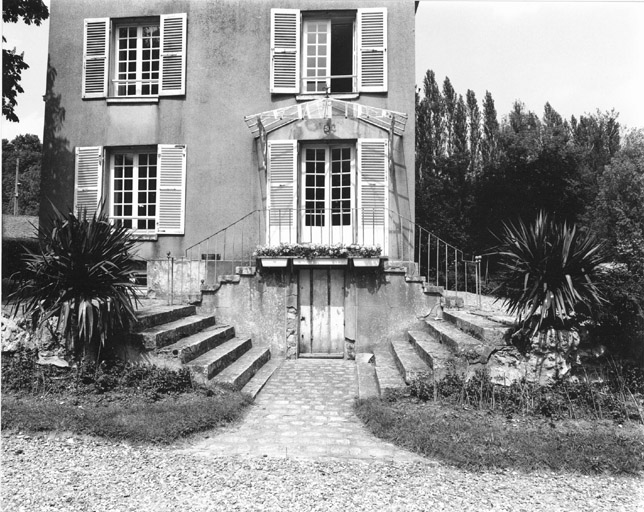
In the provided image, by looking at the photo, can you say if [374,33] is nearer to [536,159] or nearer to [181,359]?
[181,359]

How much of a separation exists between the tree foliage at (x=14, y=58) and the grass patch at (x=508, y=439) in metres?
9.81

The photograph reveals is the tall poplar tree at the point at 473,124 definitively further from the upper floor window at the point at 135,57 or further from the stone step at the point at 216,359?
the stone step at the point at 216,359

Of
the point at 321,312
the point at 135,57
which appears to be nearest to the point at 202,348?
the point at 321,312

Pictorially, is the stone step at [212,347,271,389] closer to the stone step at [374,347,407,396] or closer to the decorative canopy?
the stone step at [374,347,407,396]

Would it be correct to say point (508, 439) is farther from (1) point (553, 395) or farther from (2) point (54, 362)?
(2) point (54, 362)

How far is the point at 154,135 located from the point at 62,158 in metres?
2.11

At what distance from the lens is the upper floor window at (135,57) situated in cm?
1064

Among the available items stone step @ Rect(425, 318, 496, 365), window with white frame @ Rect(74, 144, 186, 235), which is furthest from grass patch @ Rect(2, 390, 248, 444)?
window with white frame @ Rect(74, 144, 186, 235)

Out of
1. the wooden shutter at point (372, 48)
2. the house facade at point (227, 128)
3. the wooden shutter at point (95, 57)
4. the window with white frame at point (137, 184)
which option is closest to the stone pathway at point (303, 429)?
the house facade at point (227, 128)

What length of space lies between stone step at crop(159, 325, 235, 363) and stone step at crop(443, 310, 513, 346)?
3772 mm

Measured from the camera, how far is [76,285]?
20.5 ft

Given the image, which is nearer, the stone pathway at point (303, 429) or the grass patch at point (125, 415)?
the stone pathway at point (303, 429)

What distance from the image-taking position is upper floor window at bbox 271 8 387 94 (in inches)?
407

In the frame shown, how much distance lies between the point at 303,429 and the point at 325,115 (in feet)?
20.3
